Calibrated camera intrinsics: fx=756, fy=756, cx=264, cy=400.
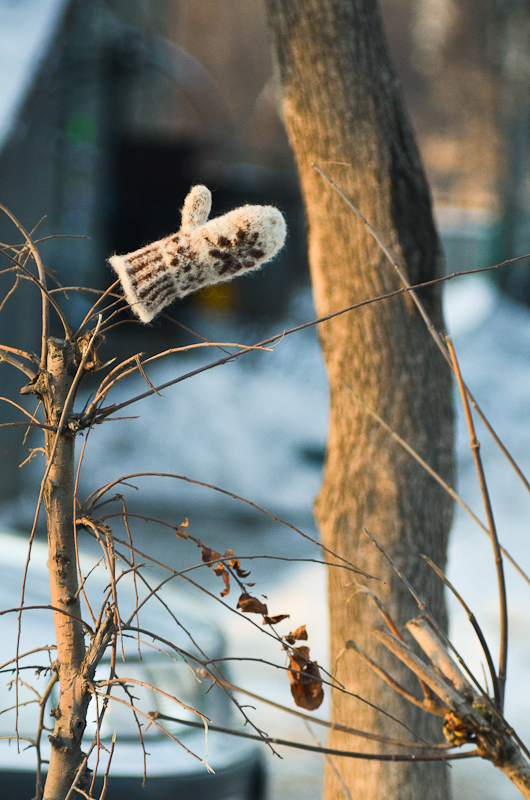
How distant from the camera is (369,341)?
2.18 meters

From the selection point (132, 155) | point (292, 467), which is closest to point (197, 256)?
point (292, 467)

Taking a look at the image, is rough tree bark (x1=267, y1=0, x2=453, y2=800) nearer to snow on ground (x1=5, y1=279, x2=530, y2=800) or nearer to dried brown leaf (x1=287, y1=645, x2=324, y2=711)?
dried brown leaf (x1=287, y1=645, x2=324, y2=711)

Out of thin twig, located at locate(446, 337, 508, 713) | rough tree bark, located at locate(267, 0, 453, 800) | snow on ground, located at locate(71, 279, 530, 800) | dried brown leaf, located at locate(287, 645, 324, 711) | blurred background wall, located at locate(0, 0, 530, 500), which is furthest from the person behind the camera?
blurred background wall, located at locate(0, 0, 530, 500)

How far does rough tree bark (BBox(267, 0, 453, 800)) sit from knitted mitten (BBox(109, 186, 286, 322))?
2.74ft

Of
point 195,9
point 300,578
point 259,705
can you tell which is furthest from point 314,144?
point 195,9

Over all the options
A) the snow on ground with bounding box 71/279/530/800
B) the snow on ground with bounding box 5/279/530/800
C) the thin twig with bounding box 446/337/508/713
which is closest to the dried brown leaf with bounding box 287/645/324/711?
the thin twig with bounding box 446/337/508/713

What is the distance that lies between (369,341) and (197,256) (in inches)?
38.5

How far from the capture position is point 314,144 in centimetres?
213

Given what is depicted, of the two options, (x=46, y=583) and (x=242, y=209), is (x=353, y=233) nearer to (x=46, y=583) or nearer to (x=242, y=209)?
(x=242, y=209)

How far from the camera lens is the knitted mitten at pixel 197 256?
1276 millimetres

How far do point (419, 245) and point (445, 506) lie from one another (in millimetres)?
761

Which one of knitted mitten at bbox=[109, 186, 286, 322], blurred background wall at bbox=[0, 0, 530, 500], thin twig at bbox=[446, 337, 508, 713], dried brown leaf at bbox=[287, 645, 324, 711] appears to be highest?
blurred background wall at bbox=[0, 0, 530, 500]

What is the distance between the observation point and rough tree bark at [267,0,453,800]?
2.08 m

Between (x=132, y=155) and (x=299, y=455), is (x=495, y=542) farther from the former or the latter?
(x=132, y=155)
